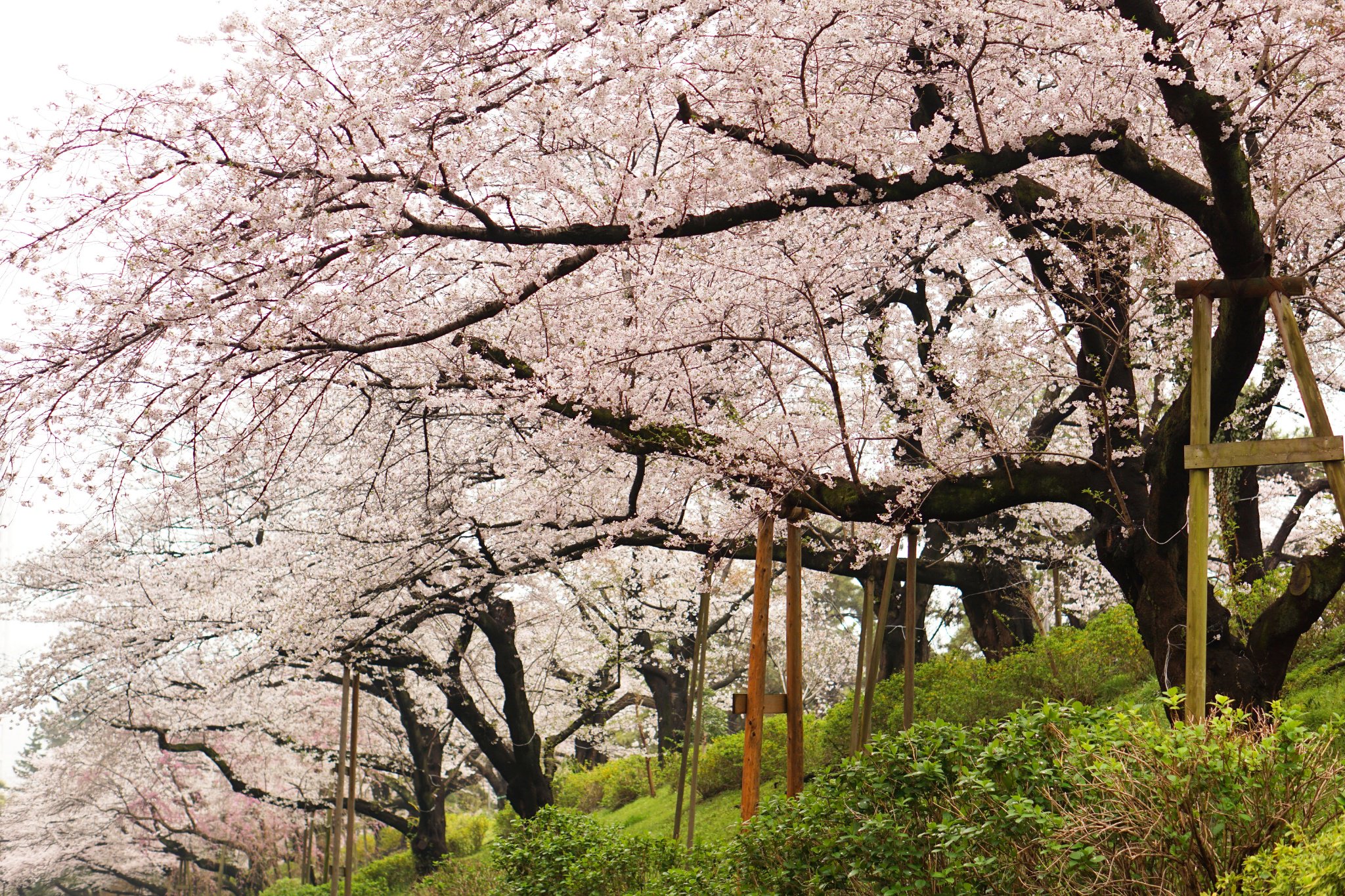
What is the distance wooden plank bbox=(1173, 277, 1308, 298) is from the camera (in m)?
5.04

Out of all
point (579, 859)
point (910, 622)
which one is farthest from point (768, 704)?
point (579, 859)

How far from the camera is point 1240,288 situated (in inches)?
204

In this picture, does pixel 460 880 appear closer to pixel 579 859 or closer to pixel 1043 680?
pixel 579 859

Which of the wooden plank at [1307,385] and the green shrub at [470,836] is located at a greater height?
the wooden plank at [1307,385]

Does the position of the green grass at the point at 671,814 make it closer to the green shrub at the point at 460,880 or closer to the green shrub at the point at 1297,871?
the green shrub at the point at 460,880

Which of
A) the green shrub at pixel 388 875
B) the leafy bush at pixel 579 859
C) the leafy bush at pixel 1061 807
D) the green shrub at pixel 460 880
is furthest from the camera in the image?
the green shrub at pixel 388 875

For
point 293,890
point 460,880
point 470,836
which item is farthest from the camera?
point 470,836

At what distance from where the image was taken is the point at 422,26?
18.1 feet

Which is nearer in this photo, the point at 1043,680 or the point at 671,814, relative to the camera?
the point at 1043,680

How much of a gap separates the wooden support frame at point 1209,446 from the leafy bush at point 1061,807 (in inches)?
17.6

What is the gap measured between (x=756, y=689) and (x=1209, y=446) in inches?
133

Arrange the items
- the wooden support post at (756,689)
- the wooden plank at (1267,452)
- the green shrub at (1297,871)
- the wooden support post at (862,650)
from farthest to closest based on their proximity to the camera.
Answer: the wooden support post at (862,650)
the wooden support post at (756,689)
the wooden plank at (1267,452)
the green shrub at (1297,871)

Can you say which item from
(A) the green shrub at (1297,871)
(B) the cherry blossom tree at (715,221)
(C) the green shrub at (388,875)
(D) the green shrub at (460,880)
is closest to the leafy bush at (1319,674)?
(B) the cherry blossom tree at (715,221)

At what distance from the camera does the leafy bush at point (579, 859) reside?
845 centimetres
